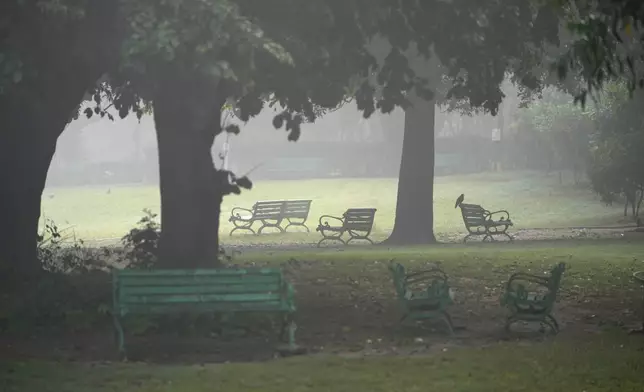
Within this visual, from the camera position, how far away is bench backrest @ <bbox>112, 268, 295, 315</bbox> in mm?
9578

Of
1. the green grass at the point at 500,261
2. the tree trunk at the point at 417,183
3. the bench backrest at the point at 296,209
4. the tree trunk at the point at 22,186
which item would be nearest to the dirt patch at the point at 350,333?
the green grass at the point at 500,261

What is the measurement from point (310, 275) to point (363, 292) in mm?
1733

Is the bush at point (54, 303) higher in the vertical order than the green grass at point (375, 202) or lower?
lower

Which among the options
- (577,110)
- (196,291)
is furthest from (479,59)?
(577,110)

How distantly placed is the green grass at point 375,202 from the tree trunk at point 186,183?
1406 cm

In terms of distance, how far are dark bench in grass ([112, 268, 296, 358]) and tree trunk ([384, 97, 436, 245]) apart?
15.5 meters

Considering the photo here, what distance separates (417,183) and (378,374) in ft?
57.1

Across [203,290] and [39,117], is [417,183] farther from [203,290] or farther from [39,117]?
[203,290]

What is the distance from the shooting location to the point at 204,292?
9.69m

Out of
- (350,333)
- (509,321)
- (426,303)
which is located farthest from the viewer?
(350,333)

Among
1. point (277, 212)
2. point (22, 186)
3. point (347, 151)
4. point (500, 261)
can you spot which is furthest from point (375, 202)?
point (22, 186)

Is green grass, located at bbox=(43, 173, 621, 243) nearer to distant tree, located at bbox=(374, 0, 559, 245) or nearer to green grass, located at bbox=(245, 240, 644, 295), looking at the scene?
green grass, located at bbox=(245, 240, 644, 295)

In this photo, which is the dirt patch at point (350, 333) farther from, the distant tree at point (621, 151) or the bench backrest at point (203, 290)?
the distant tree at point (621, 151)

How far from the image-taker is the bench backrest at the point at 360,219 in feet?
79.8
